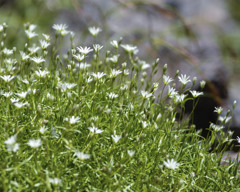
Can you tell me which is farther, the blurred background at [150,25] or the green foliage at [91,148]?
the blurred background at [150,25]

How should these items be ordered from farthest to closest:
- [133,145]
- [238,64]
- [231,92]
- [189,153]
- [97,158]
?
[238,64]
[231,92]
[189,153]
[133,145]
[97,158]

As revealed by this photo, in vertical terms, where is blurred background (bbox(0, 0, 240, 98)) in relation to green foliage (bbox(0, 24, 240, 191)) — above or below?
above

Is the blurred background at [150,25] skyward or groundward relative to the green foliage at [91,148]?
skyward

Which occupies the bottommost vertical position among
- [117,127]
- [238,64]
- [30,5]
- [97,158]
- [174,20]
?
[97,158]

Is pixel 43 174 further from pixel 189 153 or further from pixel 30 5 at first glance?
pixel 30 5

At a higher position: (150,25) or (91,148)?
(150,25)

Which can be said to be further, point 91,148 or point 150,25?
point 150,25

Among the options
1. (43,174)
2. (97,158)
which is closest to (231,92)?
(97,158)

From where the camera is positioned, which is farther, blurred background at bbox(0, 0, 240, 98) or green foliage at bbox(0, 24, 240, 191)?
blurred background at bbox(0, 0, 240, 98)
